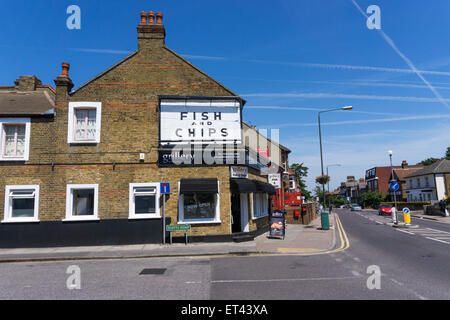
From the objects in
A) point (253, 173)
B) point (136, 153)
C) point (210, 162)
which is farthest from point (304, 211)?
point (136, 153)

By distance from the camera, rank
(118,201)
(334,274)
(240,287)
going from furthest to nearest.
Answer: (118,201)
(334,274)
(240,287)

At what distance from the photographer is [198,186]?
13.6 metres

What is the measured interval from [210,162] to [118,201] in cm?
480

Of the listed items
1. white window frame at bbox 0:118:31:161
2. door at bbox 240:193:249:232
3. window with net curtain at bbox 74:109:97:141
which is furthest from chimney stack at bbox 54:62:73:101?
door at bbox 240:193:249:232

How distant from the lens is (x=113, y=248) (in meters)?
12.8

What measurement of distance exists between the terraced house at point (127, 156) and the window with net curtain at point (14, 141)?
0.16 ft

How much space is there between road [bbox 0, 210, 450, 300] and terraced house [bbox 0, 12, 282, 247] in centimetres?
334

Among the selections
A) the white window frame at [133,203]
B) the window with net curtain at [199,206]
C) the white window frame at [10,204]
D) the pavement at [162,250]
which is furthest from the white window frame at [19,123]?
the window with net curtain at [199,206]

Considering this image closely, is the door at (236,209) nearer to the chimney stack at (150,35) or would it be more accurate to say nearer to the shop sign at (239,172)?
the shop sign at (239,172)

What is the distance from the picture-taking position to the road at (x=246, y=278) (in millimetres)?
6371

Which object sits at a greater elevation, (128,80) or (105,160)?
(128,80)

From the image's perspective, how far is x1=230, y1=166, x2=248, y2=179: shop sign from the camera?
14.4 meters

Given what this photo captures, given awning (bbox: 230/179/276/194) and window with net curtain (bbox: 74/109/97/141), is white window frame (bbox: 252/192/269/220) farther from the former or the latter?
window with net curtain (bbox: 74/109/97/141)
